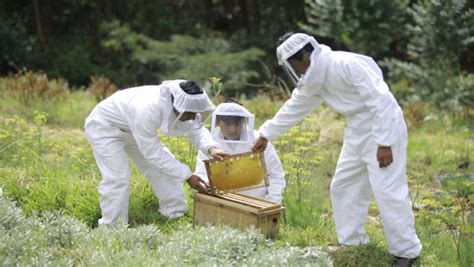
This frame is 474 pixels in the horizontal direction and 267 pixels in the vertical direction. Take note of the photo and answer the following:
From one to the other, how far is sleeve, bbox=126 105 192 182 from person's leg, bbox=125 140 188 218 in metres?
0.61

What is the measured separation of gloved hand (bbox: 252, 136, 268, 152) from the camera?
6.57 m

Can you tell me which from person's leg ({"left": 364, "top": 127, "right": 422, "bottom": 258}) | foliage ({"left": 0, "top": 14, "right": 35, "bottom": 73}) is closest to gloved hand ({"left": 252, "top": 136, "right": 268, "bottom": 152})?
person's leg ({"left": 364, "top": 127, "right": 422, "bottom": 258})

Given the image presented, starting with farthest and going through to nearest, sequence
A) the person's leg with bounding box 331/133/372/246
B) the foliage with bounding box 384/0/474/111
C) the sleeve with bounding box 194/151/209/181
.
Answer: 1. the foliage with bounding box 384/0/474/111
2. the sleeve with bounding box 194/151/209/181
3. the person's leg with bounding box 331/133/372/246

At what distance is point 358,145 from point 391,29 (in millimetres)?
12488

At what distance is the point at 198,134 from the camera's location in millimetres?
6754

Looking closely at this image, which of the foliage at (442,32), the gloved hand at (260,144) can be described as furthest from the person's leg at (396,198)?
the foliage at (442,32)

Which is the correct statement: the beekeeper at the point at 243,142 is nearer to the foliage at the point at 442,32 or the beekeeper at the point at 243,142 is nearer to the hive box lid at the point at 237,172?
the hive box lid at the point at 237,172

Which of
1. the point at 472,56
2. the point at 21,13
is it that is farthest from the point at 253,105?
the point at 21,13

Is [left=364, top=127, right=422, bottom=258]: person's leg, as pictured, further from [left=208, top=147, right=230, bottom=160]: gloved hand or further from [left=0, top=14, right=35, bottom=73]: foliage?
[left=0, top=14, right=35, bottom=73]: foliage

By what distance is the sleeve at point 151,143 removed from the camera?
637cm

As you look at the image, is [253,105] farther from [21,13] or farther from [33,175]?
[21,13]

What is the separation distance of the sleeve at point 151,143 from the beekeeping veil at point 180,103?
0.36 feet

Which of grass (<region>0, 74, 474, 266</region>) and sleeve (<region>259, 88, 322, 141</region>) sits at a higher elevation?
sleeve (<region>259, 88, 322, 141</region>)

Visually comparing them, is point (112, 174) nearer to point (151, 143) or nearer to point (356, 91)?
point (151, 143)
